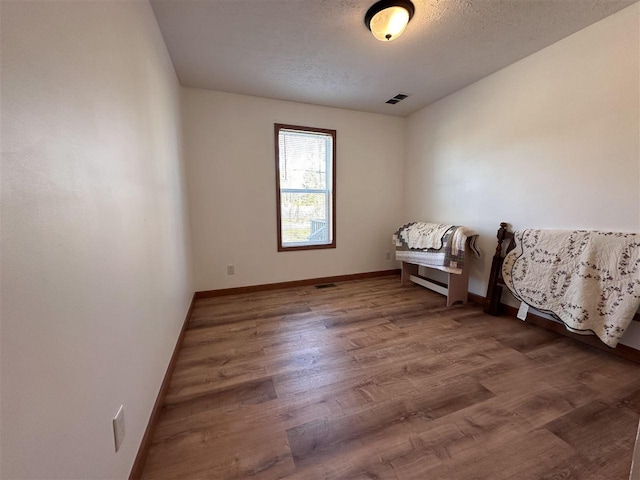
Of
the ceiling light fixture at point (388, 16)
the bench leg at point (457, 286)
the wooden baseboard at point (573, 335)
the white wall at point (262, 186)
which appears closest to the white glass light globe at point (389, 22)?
the ceiling light fixture at point (388, 16)

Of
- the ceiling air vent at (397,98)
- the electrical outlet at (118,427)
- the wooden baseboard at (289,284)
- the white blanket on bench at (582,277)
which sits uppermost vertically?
the ceiling air vent at (397,98)

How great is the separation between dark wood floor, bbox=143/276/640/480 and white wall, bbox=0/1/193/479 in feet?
1.27

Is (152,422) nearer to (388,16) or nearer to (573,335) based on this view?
(388,16)

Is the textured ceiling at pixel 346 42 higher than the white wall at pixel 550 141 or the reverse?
higher

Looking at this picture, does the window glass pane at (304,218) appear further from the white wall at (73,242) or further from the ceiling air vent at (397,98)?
the white wall at (73,242)

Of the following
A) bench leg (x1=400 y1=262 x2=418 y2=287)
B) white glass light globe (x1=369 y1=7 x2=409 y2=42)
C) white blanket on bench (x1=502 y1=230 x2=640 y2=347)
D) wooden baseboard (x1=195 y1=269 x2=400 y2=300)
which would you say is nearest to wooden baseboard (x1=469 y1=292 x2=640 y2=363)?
white blanket on bench (x1=502 y1=230 x2=640 y2=347)

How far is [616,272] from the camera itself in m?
1.78

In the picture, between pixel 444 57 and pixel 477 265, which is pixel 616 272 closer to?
pixel 477 265

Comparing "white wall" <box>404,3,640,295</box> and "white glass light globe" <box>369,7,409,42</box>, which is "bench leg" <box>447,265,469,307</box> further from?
"white glass light globe" <box>369,7,409,42</box>

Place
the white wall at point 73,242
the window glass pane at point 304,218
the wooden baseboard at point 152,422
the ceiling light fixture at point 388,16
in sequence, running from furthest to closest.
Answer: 1. the window glass pane at point 304,218
2. the ceiling light fixture at point 388,16
3. the wooden baseboard at point 152,422
4. the white wall at point 73,242

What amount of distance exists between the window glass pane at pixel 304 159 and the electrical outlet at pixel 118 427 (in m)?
2.76

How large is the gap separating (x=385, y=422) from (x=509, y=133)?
9.22 feet

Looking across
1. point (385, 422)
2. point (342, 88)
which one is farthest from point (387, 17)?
point (385, 422)

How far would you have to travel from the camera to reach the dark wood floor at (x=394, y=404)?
110cm
